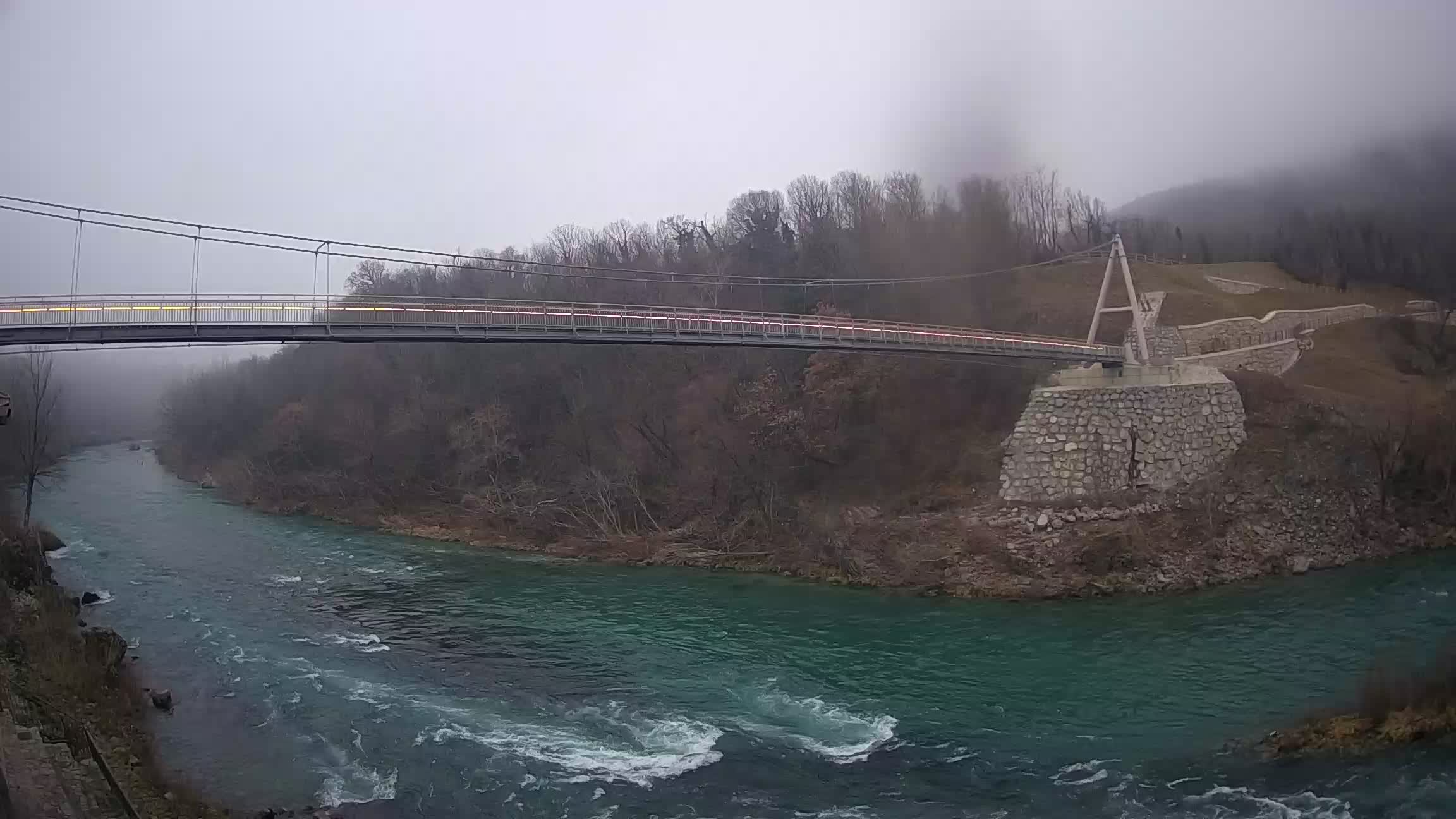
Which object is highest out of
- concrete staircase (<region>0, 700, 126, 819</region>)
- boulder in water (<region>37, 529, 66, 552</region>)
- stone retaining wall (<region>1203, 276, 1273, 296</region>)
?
stone retaining wall (<region>1203, 276, 1273, 296</region>)

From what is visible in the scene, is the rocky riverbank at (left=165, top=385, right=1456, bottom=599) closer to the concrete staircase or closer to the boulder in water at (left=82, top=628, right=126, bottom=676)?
the boulder in water at (left=82, top=628, right=126, bottom=676)

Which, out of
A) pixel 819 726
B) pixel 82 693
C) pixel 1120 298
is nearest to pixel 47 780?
pixel 82 693


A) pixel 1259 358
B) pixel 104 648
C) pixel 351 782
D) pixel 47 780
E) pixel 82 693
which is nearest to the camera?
pixel 47 780

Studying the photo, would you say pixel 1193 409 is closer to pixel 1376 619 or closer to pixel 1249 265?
pixel 1376 619

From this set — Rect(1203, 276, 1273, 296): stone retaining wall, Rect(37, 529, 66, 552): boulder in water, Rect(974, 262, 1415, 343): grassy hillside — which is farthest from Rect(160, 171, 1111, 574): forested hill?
Rect(37, 529, 66, 552): boulder in water

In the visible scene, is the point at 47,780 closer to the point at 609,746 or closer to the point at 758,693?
the point at 609,746

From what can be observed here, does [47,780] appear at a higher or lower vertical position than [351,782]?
higher
